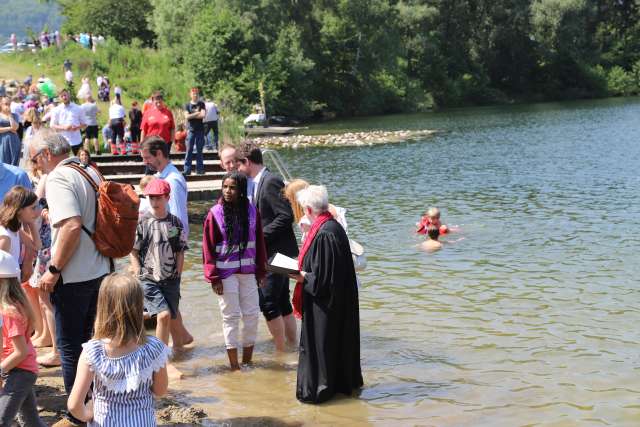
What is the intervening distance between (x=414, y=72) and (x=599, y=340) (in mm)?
64869

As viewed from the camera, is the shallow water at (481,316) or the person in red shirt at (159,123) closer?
the shallow water at (481,316)

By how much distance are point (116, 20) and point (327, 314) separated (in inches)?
2389

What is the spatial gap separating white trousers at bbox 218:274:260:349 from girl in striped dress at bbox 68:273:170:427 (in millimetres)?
3008

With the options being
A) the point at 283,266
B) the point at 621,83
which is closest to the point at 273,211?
the point at 283,266

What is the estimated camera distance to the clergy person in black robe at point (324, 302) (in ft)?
22.1

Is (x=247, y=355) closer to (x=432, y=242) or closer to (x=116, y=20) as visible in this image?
(x=432, y=242)

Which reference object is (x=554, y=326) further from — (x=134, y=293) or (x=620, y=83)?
(x=620, y=83)

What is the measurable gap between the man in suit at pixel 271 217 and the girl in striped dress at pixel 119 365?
3573 mm

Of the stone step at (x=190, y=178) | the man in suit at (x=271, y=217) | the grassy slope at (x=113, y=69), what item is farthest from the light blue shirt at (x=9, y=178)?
the grassy slope at (x=113, y=69)

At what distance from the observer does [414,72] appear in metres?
72.2

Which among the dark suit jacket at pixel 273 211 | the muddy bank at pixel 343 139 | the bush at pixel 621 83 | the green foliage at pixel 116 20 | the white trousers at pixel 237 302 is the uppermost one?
the green foliage at pixel 116 20

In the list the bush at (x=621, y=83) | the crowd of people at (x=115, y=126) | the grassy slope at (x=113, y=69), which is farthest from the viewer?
the bush at (x=621, y=83)

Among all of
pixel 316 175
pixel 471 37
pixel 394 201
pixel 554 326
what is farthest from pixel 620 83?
pixel 554 326

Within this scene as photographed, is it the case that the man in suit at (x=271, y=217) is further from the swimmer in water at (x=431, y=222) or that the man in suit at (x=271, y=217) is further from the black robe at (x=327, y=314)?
the swimmer in water at (x=431, y=222)
